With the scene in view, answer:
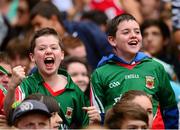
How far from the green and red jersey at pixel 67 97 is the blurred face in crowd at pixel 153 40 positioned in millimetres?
4436

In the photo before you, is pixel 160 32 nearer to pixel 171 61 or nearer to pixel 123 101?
pixel 171 61

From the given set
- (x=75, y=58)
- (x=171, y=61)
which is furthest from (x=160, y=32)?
(x=75, y=58)

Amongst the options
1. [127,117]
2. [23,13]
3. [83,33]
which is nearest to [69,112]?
[127,117]

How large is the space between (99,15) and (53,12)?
142 cm

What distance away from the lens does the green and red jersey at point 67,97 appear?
1011 cm

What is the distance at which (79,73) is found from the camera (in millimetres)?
12047

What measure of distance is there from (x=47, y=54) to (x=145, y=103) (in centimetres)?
126

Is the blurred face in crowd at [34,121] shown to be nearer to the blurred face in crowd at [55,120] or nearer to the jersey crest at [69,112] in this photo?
the blurred face in crowd at [55,120]

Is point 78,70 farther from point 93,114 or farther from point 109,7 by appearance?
point 109,7

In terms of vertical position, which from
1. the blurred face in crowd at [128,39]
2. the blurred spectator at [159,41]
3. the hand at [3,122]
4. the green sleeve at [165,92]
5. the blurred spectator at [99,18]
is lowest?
the hand at [3,122]

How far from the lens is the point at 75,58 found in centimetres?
1228

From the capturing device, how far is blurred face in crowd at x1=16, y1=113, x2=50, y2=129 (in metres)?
8.86

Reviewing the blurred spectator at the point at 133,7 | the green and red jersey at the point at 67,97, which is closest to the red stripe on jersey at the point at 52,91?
the green and red jersey at the point at 67,97

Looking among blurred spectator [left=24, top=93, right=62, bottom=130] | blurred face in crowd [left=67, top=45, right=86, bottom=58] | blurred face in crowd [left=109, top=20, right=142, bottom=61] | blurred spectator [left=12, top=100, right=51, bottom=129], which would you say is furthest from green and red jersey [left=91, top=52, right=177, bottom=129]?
blurred face in crowd [left=67, top=45, right=86, bottom=58]
